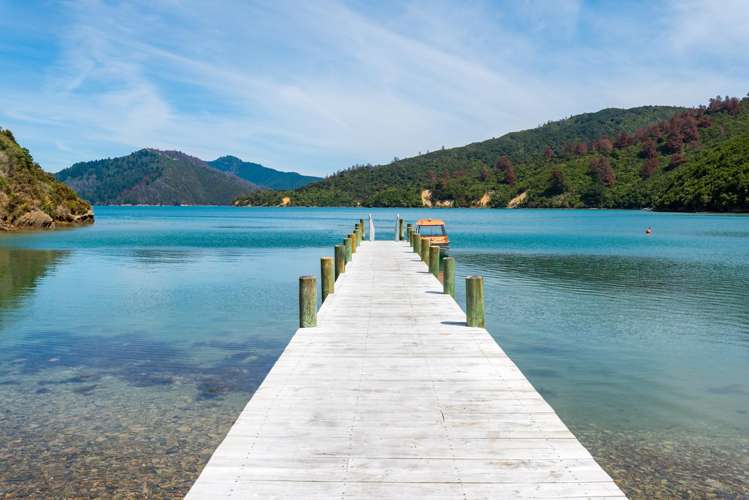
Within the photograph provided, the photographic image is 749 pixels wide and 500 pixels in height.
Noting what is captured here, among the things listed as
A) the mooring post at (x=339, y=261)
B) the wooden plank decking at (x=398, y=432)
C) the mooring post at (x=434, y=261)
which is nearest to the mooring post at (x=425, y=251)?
the mooring post at (x=434, y=261)

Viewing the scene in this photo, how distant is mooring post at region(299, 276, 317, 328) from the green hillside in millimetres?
70261

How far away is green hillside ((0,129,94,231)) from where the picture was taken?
242ft

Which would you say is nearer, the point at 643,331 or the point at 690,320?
the point at 643,331

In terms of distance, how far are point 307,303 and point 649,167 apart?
7613 inches

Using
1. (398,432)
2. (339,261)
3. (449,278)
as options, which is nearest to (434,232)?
(339,261)

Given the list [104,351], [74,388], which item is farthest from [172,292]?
[74,388]

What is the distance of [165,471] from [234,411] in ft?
8.54

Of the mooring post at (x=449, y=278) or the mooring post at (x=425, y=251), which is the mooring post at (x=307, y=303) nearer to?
the mooring post at (x=449, y=278)

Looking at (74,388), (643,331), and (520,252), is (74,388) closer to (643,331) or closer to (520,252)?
(643,331)

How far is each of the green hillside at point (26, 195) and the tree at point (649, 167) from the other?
15754 cm

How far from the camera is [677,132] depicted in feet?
651

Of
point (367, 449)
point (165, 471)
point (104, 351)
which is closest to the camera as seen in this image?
point (367, 449)

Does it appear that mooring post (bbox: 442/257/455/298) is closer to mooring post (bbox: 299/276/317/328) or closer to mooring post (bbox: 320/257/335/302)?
mooring post (bbox: 320/257/335/302)

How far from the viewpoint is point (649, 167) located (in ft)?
611
